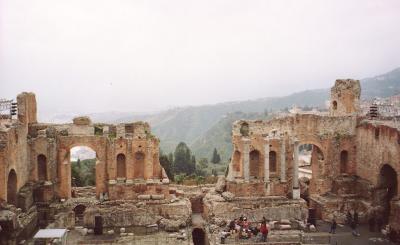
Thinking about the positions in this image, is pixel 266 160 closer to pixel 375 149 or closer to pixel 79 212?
pixel 375 149

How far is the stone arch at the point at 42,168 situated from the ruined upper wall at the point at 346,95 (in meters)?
20.8

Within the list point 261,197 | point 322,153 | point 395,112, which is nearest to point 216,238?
point 261,197

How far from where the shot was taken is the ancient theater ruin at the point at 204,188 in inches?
1083

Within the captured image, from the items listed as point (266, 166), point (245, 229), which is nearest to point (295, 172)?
point (266, 166)

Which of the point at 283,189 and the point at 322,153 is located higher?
the point at 322,153

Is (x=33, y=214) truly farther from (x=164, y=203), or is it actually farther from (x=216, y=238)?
(x=216, y=238)

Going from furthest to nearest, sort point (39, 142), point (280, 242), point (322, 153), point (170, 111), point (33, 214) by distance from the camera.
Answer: point (170, 111)
point (322, 153)
point (39, 142)
point (33, 214)
point (280, 242)

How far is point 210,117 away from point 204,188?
427 feet

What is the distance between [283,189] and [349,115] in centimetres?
676

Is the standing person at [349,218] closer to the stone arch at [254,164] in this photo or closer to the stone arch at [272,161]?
the stone arch at [272,161]

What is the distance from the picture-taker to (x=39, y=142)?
2964 cm

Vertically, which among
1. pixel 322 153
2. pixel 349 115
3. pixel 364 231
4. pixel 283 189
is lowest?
pixel 364 231

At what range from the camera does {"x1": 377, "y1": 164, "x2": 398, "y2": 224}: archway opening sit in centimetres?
2961

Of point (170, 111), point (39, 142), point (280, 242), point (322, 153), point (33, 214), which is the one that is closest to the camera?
point (280, 242)
